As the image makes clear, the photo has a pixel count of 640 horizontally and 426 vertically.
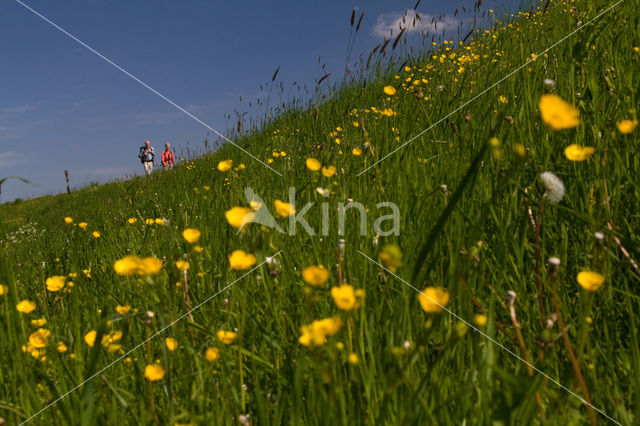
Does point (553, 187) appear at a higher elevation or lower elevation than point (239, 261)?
higher

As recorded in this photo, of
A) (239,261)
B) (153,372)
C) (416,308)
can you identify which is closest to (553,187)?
(416,308)

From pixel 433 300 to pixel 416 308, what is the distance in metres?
0.32

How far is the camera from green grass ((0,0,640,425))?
0.85 meters

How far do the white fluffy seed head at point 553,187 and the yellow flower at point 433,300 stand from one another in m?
0.52

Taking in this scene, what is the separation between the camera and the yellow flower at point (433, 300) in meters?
0.79

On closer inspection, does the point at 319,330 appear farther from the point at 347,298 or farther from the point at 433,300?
the point at 433,300

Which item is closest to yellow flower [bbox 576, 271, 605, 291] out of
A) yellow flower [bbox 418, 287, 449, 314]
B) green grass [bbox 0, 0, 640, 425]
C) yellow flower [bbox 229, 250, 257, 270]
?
green grass [bbox 0, 0, 640, 425]

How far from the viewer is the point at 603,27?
9.15ft

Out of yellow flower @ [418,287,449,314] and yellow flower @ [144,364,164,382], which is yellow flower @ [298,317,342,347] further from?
yellow flower @ [144,364,164,382]

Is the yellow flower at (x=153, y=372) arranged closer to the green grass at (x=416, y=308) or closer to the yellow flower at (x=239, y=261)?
the green grass at (x=416, y=308)

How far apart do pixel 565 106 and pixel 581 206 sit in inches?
32.4

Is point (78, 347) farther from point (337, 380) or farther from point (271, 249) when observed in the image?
point (337, 380)

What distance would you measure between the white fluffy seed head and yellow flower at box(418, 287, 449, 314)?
20.3 inches

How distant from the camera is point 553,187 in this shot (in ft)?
3.62
